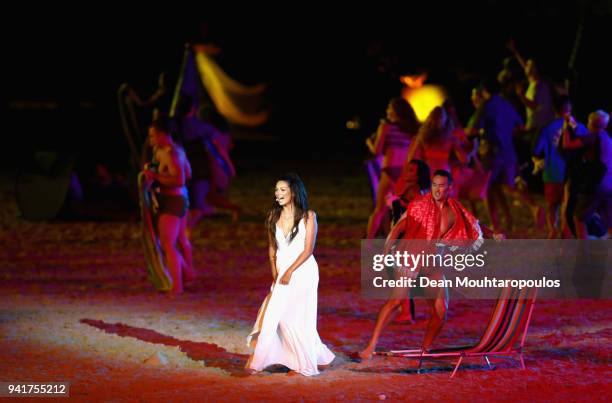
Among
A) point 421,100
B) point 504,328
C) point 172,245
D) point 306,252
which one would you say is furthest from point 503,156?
point 306,252

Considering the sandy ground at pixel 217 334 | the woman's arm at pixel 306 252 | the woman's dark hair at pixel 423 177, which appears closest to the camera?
the sandy ground at pixel 217 334

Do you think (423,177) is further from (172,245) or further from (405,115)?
(405,115)

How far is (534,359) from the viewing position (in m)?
8.98

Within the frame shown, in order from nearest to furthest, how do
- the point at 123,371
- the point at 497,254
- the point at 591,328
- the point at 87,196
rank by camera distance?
the point at 123,371 < the point at 591,328 < the point at 497,254 < the point at 87,196

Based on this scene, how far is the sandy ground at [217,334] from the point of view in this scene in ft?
26.2

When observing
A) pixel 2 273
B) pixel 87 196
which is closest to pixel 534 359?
pixel 2 273

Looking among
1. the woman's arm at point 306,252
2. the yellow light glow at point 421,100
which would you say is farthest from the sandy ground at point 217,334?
the yellow light glow at point 421,100

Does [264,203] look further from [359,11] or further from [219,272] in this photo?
[359,11]

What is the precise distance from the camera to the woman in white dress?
8328 mm

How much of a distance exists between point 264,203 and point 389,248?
40.8ft

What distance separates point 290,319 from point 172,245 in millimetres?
4081

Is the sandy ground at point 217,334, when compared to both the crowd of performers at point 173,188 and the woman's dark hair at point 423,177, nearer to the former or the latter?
the crowd of performers at point 173,188

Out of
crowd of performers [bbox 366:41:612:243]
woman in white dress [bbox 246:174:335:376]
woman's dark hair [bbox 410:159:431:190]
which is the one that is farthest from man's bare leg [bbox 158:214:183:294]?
woman in white dress [bbox 246:174:335:376]

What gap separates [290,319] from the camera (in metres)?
8.35
